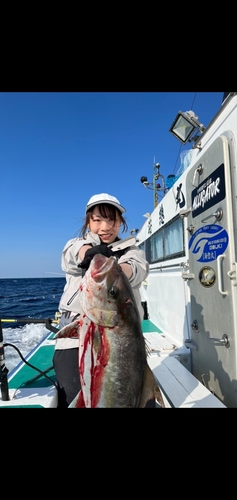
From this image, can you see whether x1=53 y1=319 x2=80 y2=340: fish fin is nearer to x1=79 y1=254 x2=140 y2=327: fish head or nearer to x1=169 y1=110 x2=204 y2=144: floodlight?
x1=79 y1=254 x2=140 y2=327: fish head

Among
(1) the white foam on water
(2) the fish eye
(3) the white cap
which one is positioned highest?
(3) the white cap

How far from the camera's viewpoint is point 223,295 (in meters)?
2.88

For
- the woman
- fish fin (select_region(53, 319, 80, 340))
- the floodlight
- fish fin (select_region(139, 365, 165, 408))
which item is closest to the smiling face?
the woman

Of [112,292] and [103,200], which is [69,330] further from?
[103,200]

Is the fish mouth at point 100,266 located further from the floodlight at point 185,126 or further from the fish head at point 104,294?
the floodlight at point 185,126

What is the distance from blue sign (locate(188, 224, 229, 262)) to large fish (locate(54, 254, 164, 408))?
1.49 m

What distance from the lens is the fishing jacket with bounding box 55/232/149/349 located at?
204cm

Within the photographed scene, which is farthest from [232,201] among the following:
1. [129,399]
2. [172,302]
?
[172,302]

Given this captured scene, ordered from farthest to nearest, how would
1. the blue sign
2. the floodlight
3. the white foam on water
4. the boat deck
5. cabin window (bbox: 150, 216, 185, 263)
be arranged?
the white foam on water → cabin window (bbox: 150, 216, 185, 263) → the floodlight → the blue sign → the boat deck

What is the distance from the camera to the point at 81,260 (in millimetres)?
1988

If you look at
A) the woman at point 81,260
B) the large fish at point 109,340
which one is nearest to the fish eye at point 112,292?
the large fish at point 109,340

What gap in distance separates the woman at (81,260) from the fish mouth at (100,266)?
0.19 m

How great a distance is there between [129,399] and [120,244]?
1.10m

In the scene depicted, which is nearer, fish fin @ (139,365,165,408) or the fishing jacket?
fish fin @ (139,365,165,408)
